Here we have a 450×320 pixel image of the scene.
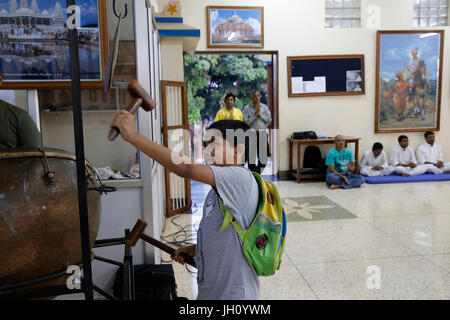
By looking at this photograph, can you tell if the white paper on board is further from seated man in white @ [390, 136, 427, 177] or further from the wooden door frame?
the wooden door frame

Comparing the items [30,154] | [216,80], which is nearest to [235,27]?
[216,80]

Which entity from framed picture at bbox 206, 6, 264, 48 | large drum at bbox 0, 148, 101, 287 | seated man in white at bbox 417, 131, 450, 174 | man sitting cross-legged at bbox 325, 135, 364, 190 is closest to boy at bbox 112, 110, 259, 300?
large drum at bbox 0, 148, 101, 287

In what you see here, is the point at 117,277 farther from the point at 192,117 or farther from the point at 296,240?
the point at 192,117

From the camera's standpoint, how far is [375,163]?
704cm

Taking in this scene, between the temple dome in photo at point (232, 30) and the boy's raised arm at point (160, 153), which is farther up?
the temple dome in photo at point (232, 30)

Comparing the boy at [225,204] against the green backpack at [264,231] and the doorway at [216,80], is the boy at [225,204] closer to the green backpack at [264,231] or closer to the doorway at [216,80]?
the green backpack at [264,231]

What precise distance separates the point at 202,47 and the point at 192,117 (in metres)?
3.39

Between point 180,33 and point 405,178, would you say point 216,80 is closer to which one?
point 180,33

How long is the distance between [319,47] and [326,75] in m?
0.54

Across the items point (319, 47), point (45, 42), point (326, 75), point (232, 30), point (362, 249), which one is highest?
point (232, 30)

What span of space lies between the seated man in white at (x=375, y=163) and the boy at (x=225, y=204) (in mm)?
6116

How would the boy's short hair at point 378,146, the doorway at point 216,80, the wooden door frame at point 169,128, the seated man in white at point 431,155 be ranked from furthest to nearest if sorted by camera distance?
the doorway at point 216,80, the seated man in white at point 431,155, the boy's short hair at point 378,146, the wooden door frame at point 169,128

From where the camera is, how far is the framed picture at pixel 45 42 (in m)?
2.36

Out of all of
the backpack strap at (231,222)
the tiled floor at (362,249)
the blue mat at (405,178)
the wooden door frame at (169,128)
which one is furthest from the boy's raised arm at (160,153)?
the blue mat at (405,178)
